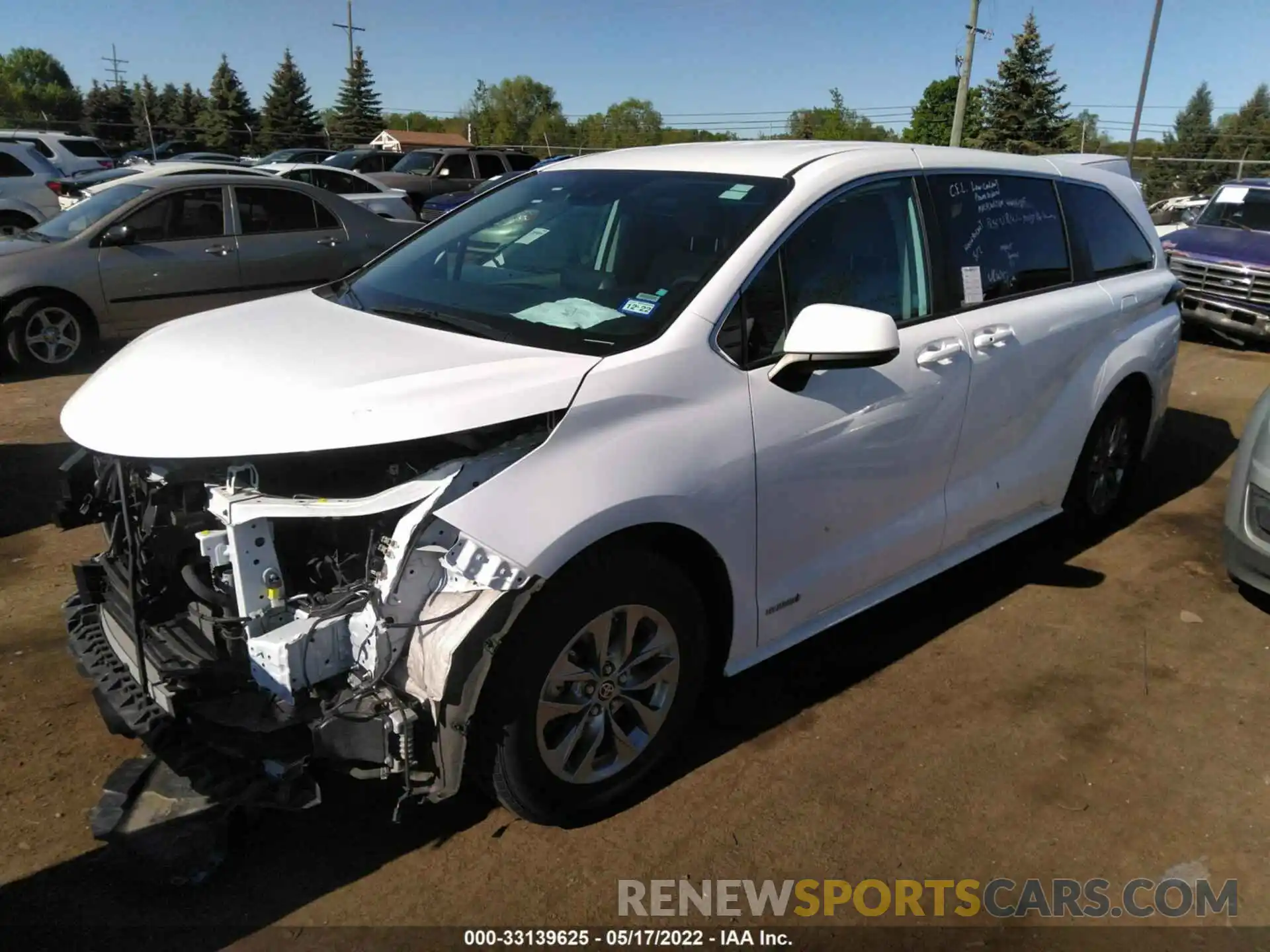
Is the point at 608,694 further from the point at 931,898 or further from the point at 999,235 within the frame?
the point at 999,235

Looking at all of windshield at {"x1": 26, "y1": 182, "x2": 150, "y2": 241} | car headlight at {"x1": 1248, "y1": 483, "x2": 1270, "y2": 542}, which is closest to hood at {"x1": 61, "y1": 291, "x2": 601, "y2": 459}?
car headlight at {"x1": 1248, "y1": 483, "x2": 1270, "y2": 542}

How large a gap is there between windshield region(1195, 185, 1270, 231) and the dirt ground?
8.64m

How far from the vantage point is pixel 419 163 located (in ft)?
64.2

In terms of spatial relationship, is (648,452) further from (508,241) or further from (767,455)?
(508,241)

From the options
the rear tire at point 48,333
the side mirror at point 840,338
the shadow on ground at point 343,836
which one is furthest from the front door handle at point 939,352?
the rear tire at point 48,333

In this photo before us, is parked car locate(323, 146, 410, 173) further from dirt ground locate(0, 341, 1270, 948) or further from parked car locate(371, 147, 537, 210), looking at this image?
dirt ground locate(0, 341, 1270, 948)

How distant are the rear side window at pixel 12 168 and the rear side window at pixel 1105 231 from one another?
16405mm

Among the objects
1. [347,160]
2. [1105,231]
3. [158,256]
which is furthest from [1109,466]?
[347,160]

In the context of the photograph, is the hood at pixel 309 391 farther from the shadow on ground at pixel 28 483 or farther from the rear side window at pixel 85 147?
the rear side window at pixel 85 147

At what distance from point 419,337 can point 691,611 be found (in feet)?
3.82

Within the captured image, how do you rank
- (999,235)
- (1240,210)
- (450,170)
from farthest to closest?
(450,170) → (1240,210) → (999,235)

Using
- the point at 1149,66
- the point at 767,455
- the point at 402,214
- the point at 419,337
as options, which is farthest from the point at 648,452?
the point at 1149,66

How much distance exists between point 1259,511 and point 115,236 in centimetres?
861

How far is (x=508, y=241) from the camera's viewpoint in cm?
361
